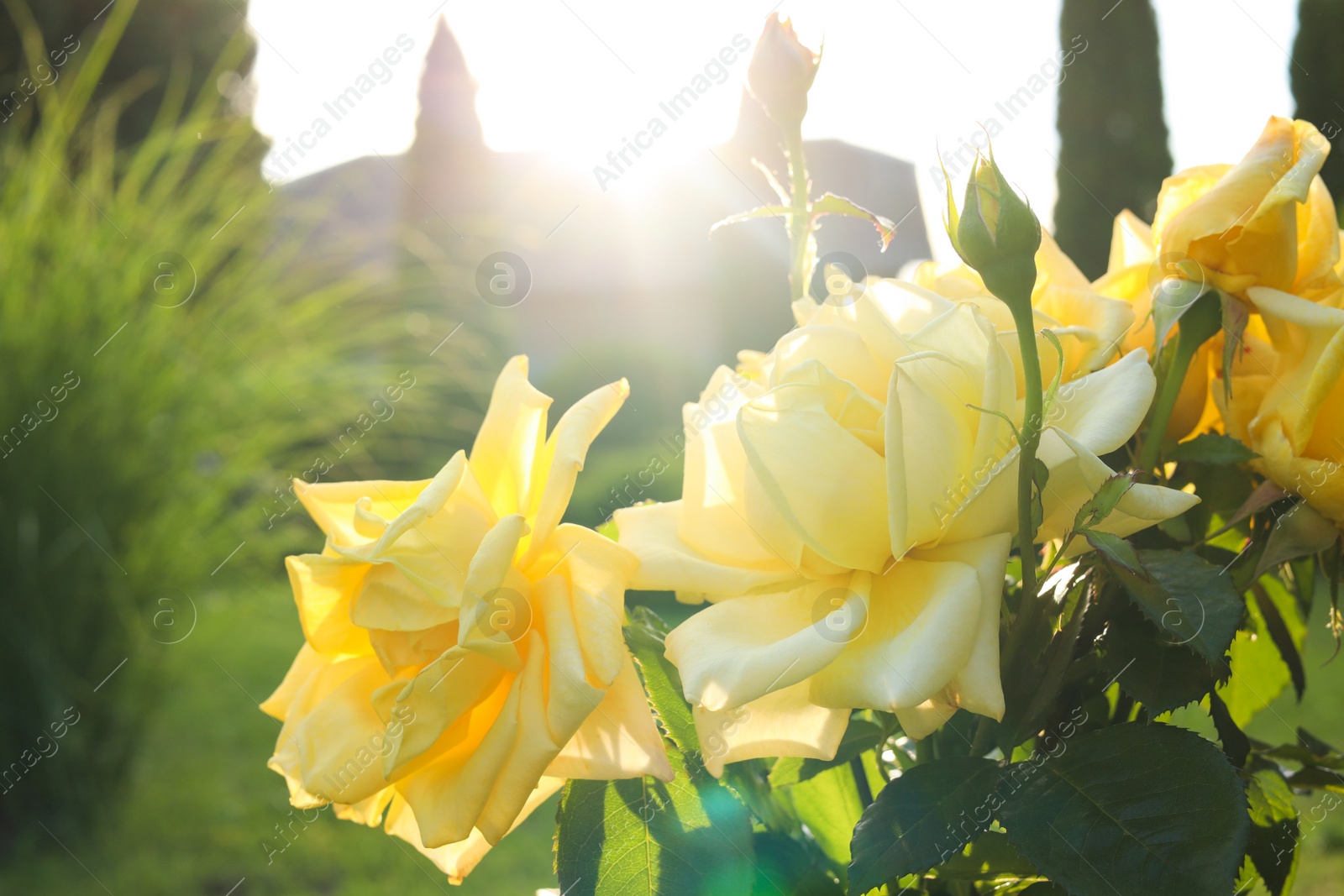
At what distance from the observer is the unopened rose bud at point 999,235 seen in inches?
→ 11.8

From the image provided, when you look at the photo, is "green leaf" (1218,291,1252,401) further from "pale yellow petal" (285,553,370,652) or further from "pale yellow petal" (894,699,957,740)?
"pale yellow petal" (285,553,370,652)

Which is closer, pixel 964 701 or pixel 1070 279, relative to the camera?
pixel 964 701

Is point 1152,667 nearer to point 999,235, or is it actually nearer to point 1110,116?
point 999,235

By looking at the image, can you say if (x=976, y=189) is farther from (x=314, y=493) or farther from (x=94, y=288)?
(x=94, y=288)

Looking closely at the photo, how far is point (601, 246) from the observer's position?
731cm

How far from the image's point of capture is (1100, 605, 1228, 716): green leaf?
310mm

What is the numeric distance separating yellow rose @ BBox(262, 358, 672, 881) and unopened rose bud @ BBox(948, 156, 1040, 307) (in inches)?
5.6

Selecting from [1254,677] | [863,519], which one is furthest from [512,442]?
[1254,677]

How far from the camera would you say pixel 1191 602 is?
29cm

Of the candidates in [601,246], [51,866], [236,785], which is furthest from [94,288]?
[601,246]

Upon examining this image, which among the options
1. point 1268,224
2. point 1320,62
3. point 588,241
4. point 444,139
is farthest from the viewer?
point 444,139

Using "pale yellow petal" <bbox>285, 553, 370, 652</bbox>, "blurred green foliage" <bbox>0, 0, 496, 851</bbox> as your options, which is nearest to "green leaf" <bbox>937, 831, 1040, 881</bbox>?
"pale yellow petal" <bbox>285, 553, 370, 652</bbox>

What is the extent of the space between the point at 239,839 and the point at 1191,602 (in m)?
2.75

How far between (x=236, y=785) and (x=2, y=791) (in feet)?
2.31
